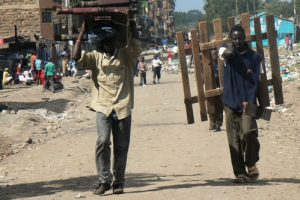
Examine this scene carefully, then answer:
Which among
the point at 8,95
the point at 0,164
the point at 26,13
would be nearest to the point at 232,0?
the point at 26,13

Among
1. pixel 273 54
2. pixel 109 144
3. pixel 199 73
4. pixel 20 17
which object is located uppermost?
pixel 20 17

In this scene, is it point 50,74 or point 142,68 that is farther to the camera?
point 142,68

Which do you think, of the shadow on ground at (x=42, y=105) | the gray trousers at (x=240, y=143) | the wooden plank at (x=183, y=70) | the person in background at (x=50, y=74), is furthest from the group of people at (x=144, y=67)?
the gray trousers at (x=240, y=143)

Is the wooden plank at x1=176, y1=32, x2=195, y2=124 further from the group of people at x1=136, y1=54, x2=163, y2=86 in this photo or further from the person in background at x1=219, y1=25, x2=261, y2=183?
the group of people at x1=136, y1=54, x2=163, y2=86

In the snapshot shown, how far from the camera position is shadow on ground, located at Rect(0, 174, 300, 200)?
8.55 m

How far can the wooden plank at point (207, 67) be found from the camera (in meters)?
9.00

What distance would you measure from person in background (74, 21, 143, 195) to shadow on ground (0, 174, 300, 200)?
0.58 metres

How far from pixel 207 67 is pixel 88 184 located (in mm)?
2215

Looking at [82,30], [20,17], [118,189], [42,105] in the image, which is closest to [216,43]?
[82,30]

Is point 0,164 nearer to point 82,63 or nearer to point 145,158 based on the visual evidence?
point 145,158

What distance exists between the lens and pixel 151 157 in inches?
458

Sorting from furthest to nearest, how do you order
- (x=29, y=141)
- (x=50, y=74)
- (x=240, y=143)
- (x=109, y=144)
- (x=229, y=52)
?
(x=50, y=74), (x=29, y=141), (x=240, y=143), (x=229, y=52), (x=109, y=144)

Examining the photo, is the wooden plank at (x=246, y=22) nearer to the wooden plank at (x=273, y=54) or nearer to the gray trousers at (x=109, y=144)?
the wooden plank at (x=273, y=54)

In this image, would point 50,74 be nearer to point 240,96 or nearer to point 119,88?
point 240,96
